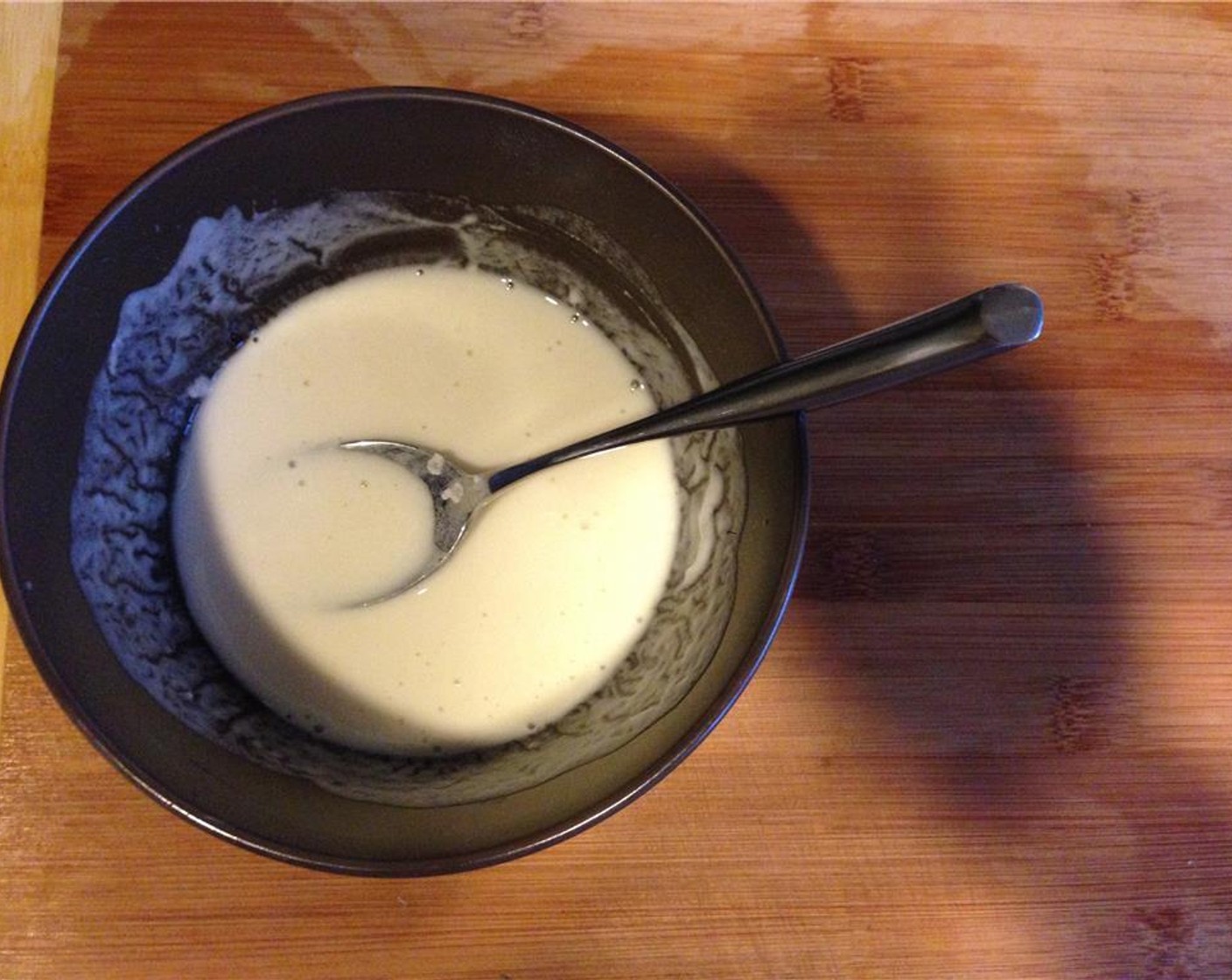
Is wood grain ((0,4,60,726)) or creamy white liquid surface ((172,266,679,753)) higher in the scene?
wood grain ((0,4,60,726))

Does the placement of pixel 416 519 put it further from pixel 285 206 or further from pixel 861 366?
pixel 861 366

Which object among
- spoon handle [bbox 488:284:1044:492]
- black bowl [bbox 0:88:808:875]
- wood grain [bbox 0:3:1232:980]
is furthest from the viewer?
wood grain [bbox 0:3:1232:980]

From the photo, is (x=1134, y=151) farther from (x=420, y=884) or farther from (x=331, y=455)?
(x=420, y=884)

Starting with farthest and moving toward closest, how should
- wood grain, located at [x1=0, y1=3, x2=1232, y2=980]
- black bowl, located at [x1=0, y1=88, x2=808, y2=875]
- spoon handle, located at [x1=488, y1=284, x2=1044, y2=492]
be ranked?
wood grain, located at [x1=0, y1=3, x2=1232, y2=980] → black bowl, located at [x1=0, y1=88, x2=808, y2=875] → spoon handle, located at [x1=488, y1=284, x2=1044, y2=492]

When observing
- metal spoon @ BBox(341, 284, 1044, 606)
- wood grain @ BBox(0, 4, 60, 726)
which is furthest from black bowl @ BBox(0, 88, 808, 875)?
wood grain @ BBox(0, 4, 60, 726)

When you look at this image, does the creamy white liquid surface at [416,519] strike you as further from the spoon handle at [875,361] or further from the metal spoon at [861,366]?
the spoon handle at [875,361]

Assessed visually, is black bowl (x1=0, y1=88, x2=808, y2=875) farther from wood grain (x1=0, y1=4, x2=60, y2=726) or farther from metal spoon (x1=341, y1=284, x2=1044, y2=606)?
wood grain (x1=0, y1=4, x2=60, y2=726)

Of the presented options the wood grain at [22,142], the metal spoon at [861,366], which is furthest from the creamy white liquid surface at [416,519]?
the wood grain at [22,142]

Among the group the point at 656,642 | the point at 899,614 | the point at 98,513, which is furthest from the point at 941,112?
the point at 98,513
